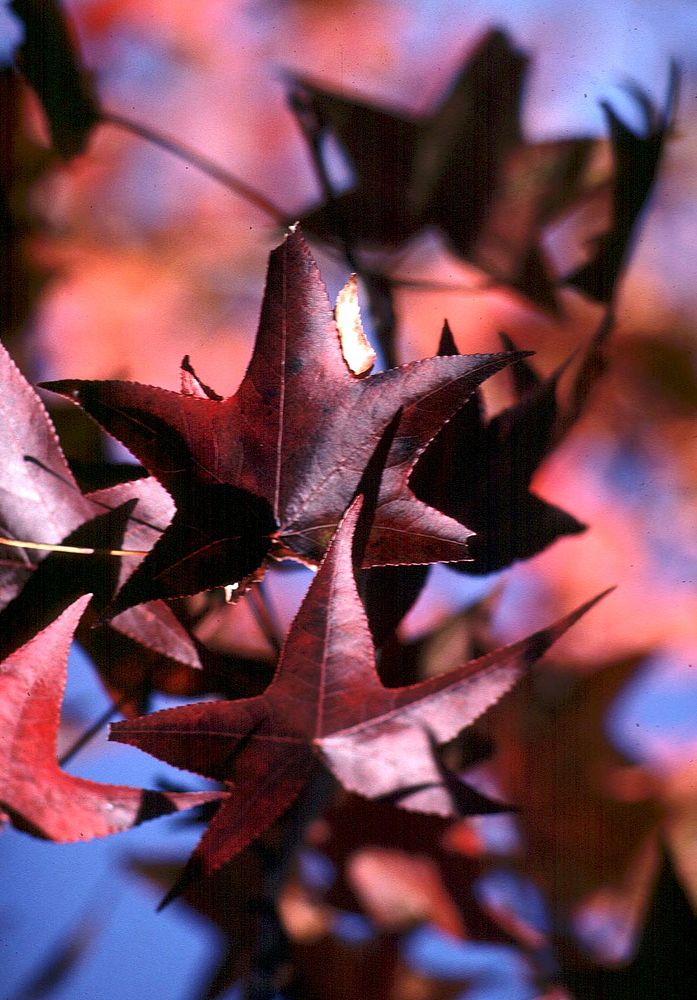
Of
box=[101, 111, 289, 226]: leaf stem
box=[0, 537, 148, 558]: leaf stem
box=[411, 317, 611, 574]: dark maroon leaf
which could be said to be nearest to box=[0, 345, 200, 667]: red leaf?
box=[0, 537, 148, 558]: leaf stem

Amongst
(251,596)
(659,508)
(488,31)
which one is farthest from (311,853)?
(488,31)

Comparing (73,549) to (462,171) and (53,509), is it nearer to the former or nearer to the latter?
(53,509)

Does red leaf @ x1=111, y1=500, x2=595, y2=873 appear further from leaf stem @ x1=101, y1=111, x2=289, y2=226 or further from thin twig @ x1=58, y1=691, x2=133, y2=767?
leaf stem @ x1=101, y1=111, x2=289, y2=226

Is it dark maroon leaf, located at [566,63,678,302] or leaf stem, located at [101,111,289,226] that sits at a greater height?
leaf stem, located at [101,111,289,226]

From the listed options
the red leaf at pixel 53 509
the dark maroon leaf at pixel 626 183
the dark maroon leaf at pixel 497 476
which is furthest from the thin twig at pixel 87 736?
the dark maroon leaf at pixel 626 183

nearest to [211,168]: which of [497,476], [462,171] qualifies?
[462,171]

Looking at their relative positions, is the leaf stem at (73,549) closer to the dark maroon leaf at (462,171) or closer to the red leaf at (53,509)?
the red leaf at (53,509)
